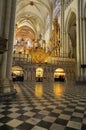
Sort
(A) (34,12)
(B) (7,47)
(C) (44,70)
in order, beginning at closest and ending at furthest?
(B) (7,47) → (C) (44,70) → (A) (34,12)

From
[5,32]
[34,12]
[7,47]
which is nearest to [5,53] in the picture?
[7,47]

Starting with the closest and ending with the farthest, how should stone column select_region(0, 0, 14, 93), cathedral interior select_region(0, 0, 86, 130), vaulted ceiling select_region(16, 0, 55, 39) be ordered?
cathedral interior select_region(0, 0, 86, 130) < stone column select_region(0, 0, 14, 93) < vaulted ceiling select_region(16, 0, 55, 39)

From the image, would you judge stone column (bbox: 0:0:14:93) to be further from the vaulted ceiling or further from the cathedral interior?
the vaulted ceiling

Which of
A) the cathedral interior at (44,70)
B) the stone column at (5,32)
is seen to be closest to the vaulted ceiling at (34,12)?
the cathedral interior at (44,70)

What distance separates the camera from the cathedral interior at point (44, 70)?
11.5 ft

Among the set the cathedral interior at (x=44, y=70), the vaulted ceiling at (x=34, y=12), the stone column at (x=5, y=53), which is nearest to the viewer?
the cathedral interior at (x=44, y=70)

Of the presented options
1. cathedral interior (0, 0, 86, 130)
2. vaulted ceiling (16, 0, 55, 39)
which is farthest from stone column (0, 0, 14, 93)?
vaulted ceiling (16, 0, 55, 39)

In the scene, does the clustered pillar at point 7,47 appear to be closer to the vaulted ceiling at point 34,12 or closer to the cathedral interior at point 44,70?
the cathedral interior at point 44,70

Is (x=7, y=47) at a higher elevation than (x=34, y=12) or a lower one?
lower

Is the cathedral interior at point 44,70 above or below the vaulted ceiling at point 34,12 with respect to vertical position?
below

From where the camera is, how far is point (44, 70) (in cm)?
2200

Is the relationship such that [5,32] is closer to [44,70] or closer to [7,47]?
[7,47]

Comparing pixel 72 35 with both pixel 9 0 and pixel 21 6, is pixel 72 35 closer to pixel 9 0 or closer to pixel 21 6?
pixel 21 6

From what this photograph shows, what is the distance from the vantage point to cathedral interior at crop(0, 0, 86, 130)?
3.52 meters
